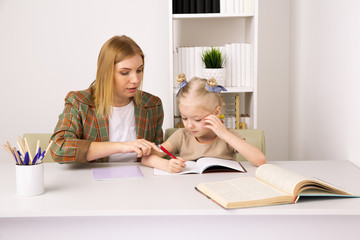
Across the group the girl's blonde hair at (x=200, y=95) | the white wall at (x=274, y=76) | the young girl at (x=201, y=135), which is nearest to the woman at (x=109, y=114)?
the young girl at (x=201, y=135)

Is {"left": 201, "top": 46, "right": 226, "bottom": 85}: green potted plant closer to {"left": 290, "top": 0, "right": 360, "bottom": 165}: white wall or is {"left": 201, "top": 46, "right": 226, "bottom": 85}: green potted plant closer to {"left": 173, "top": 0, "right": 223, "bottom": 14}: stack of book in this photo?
{"left": 173, "top": 0, "right": 223, "bottom": 14}: stack of book

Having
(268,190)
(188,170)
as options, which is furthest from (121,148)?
(268,190)

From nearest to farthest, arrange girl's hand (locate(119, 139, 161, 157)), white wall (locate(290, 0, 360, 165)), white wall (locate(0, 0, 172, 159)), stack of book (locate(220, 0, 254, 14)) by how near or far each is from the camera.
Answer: girl's hand (locate(119, 139, 161, 157)) → white wall (locate(290, 0, 360, 165)) → stack of book (locate(220, 0, 254, 14)) → white wall (locate(0, 0, 172, 159))

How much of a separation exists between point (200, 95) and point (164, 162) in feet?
1.05

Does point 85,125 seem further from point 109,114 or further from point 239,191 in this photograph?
point 239,191

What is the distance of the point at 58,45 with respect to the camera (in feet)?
10.6

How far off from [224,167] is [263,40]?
1.63m

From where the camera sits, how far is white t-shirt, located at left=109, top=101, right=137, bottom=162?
2.20m

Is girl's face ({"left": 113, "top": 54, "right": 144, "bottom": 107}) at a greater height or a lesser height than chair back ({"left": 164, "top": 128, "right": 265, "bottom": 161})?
greater

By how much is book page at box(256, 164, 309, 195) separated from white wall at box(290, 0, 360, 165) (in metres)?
0.53

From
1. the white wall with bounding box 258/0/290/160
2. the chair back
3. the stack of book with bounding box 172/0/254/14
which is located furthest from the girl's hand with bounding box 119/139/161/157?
the white wall with bounding box 258/0/290/160

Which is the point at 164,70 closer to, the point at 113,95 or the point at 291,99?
the point at 291,99

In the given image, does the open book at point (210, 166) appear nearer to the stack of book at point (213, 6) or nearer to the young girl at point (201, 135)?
the young girl at point (201, 135)

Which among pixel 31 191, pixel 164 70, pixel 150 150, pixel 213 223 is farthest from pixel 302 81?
pixel 31 191
